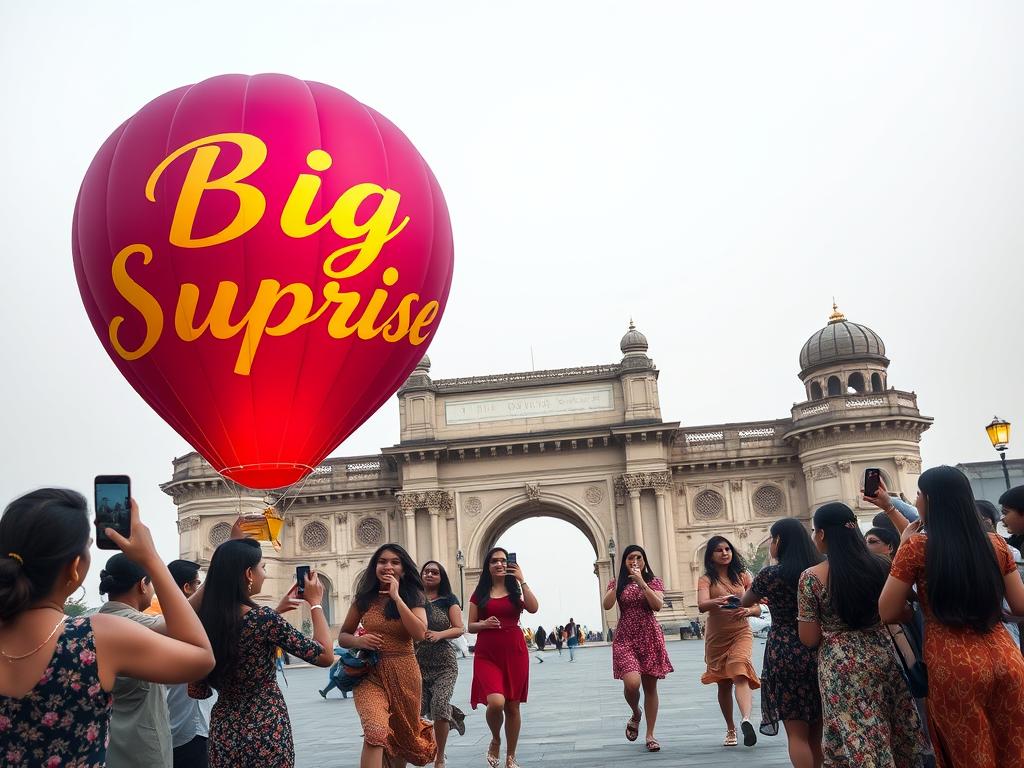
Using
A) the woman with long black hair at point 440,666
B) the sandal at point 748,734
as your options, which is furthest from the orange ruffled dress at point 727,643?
the woman with long black hair at point 440,666

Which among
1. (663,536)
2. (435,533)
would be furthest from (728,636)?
(435,533)

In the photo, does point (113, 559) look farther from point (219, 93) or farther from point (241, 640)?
point (219, 93)

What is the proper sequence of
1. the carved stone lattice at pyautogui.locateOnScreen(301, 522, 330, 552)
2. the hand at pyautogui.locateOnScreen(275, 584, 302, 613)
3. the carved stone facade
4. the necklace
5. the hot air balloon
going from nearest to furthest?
the necklace → the hand at pyautogui.locateOnScreen(275, 584, 302, 613) → the hot air balloon → the carved stone facade → the carved stone lattice at pyautogui.locateOnScreen(301, 522, 330, 552)

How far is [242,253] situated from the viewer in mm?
12266

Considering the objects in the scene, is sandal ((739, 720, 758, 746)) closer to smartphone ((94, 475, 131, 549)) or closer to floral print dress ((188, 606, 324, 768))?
floral print dress ((188, 606, 324, 768))

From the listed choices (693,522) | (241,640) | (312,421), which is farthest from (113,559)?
(693,522)

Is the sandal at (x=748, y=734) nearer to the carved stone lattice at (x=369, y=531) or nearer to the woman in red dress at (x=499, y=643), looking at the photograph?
the woman in red dress at (x=499, y=643)

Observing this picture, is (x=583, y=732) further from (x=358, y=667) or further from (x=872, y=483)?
(x=872, y=483)

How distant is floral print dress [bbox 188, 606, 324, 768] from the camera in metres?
5.77

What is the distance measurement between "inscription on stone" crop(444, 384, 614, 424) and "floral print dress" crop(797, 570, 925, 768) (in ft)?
126

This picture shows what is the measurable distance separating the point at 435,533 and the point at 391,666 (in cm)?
3698

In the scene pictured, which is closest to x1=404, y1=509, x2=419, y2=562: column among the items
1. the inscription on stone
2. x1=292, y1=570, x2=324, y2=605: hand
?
the inscription on stone

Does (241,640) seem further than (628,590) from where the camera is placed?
No

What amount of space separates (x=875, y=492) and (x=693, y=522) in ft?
131
